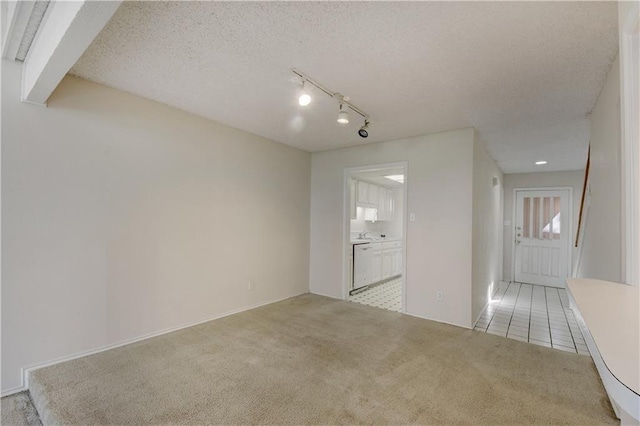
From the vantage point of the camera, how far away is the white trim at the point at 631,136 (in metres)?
1.30

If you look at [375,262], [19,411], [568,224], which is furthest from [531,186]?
[19,411]

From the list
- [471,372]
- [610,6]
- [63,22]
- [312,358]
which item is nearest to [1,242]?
[63,22]

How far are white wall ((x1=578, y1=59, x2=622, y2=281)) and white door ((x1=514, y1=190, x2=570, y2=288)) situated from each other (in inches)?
141

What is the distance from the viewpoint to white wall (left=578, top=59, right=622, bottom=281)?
1952mm

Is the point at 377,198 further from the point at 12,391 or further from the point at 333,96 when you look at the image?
the point at 12,391

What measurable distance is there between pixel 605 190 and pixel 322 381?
2.59m

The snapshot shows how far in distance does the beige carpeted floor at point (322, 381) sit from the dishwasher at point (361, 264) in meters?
1.85

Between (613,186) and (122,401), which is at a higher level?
(613,186)

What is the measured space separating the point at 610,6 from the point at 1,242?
4029 millimetres

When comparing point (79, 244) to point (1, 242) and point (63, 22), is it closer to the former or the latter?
point (1, 242)

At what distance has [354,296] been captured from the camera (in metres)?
4.88

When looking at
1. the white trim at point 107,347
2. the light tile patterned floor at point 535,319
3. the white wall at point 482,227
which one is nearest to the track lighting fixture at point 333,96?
the white wall at point 482,227

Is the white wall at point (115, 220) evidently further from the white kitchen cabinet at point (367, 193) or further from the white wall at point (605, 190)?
the white wall at point (605, 190)

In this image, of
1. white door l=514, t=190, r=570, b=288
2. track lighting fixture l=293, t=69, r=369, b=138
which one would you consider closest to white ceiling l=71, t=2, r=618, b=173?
track lighting fixture l=293, t=69, r=369, b=138
